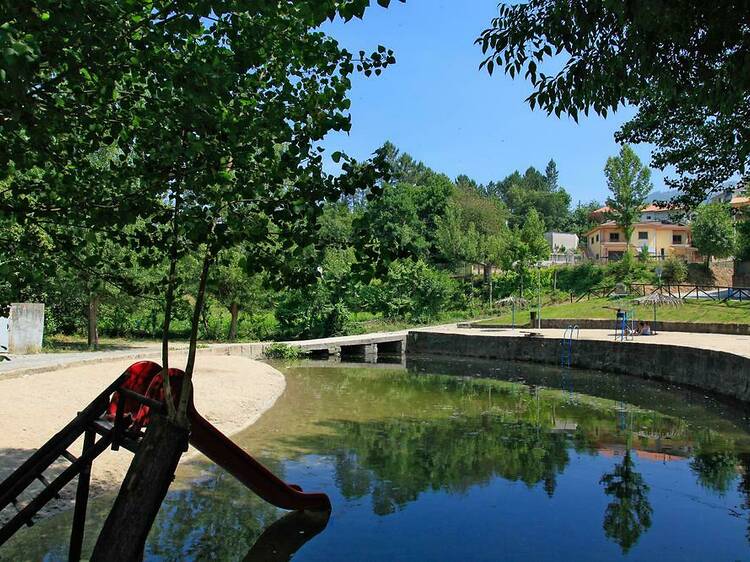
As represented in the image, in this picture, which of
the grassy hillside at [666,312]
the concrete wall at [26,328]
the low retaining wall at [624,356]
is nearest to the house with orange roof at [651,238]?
the grassy hillside at [666,312]

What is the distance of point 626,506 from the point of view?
9.39 metres

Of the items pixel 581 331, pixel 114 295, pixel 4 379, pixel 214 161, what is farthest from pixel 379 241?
pixel 581 331

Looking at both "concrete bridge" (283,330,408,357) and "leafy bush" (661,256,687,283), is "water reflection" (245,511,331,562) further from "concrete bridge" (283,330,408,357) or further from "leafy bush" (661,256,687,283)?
"leafy bush" (661,256,687,283)

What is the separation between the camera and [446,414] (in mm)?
16578

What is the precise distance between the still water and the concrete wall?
30.4ft

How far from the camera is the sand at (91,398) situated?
9766 millimetres

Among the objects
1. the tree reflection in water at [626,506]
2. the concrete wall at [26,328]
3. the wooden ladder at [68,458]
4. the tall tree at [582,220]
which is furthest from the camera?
the tall tree at [582,220]

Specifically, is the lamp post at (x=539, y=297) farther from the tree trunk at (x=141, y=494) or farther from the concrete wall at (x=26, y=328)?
the tree trunk at (x=141, y=494)

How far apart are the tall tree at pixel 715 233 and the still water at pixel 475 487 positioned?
33349 millimetres

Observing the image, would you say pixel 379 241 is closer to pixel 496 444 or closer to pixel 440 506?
pixel 440 506

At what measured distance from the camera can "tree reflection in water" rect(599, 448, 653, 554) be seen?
327 inches

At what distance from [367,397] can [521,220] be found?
81394 millimetres

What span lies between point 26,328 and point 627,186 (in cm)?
4689

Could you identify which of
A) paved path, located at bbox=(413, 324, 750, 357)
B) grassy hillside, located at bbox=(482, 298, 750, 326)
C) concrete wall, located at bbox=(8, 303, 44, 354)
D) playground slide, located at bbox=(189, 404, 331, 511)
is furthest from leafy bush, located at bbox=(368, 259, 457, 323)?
playground slide, located at bbox=(189, 404, 331, 511)
